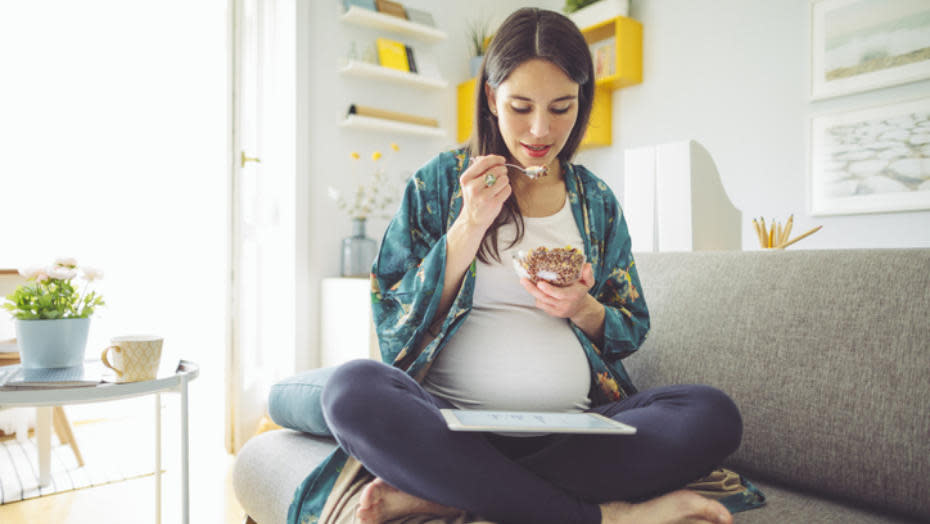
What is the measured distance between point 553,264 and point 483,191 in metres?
0.20

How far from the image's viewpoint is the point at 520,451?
982 millimetres

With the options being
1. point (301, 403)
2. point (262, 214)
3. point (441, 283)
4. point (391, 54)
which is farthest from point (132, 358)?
point (391, 54)

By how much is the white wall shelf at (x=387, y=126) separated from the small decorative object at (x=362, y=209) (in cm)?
12

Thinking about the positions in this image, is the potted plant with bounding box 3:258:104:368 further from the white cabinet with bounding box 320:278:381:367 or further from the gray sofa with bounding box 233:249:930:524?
the white cabinet with bounding box 320:278:381:367

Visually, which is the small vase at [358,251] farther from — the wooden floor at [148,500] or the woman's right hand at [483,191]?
the woman's right hand at [483,191]

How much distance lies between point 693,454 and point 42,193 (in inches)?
131

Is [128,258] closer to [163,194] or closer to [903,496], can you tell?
[163,194]

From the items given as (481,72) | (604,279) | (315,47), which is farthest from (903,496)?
(315,47)

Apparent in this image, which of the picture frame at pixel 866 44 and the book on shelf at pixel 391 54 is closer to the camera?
the picture frame at pixel 866 44

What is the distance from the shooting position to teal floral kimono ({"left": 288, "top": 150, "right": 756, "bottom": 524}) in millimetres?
1102

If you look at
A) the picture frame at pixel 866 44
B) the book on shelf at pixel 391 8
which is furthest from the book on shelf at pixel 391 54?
the picture frame at pixel 866 44

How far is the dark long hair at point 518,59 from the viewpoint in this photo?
115 centimetres

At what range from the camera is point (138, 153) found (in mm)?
3219

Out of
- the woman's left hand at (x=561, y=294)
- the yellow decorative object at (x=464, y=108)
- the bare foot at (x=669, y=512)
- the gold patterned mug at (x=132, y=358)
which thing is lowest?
the bare foot at (x=669, y=512)
